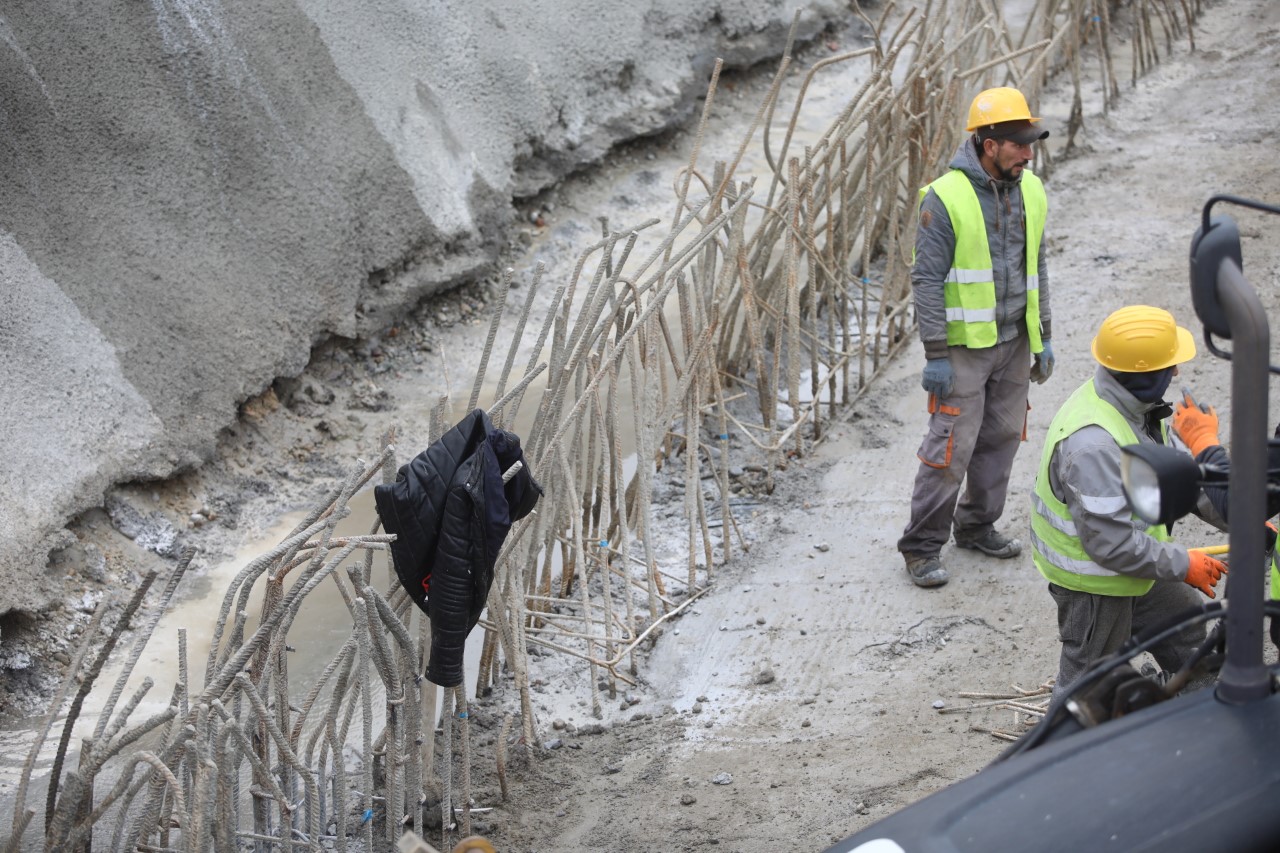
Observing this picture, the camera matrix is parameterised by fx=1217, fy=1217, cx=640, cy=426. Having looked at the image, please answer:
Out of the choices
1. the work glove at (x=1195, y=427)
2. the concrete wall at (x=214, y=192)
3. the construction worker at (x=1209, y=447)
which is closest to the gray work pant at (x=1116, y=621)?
the construction worker at (x=1209, y=447)

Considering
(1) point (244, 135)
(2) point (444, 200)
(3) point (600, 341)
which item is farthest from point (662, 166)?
(3) point (600, 341)

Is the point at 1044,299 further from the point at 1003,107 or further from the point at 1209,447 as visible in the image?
Answer: the point at 1209,447

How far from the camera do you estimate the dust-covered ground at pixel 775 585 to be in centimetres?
376

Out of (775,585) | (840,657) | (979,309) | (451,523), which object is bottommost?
(840,657)

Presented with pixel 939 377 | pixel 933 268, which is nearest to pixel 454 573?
pixel 939 377

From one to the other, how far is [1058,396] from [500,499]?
139 inches

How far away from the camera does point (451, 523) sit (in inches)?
125

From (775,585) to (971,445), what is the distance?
0.97 m

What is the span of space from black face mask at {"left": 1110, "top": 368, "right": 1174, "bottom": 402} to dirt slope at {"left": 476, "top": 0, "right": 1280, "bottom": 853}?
3.95ft

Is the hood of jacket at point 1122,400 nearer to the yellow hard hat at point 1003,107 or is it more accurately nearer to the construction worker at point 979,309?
the construction worker at point 979,309

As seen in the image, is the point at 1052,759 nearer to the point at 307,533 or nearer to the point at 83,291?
the point at 307,533

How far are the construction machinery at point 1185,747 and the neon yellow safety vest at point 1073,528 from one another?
106 centimetres

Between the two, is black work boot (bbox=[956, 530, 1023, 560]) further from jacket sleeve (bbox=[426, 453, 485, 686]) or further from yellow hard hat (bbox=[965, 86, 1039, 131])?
jacket sleeve (bbox=[426, 453, 485, 686])

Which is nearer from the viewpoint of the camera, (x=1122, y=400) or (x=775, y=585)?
(x=1122, y=400)
